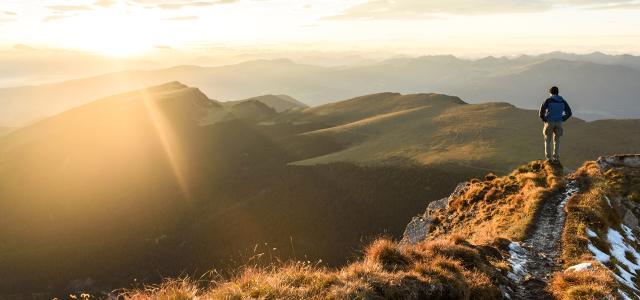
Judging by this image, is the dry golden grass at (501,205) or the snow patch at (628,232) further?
the dry golden grass at (501,205)

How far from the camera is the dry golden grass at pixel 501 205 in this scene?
1908 cm

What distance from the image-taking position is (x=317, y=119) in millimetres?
189000

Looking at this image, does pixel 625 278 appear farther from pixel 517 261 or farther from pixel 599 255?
pixel 517 261

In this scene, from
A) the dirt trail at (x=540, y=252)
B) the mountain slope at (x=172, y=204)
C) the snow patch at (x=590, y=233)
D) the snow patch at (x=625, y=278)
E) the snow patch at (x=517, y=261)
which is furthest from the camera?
the mountain slope at (x=172, y=204)

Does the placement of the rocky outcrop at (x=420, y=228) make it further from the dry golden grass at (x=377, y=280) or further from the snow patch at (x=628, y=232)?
the dry golden grass at (x=377, y=280)

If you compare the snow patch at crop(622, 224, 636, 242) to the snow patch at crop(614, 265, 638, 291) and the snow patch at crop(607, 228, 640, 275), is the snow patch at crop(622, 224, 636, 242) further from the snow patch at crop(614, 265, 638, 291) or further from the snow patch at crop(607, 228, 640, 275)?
the snow patch at crop(614, 265, 638, 291)

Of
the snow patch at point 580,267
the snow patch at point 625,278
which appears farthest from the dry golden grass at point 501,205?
the snow patch at point 625,278

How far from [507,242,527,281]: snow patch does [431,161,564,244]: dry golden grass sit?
1041 mm

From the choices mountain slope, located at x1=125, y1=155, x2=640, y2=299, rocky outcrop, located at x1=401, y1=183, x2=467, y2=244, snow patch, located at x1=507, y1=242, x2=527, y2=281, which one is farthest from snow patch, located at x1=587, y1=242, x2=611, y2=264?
rocky outcrop, located at x1=401, y1=183, x2=467, y2=244

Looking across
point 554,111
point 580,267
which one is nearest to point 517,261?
point 580,267

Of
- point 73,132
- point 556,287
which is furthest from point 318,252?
point 73,132

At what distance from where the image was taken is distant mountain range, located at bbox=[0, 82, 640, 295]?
8925cm

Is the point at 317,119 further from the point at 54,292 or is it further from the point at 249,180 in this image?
the point at 54,292

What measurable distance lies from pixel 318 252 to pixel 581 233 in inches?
2743
